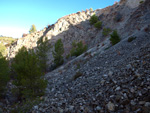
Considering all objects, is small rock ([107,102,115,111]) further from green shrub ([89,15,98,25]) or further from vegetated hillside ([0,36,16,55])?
vegetated hillside ([0,36,16,55])

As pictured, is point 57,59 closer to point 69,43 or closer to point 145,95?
point 69,43

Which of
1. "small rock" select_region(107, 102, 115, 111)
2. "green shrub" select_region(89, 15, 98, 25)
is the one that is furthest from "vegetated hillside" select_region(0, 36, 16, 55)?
"small rock" select_region(107, 102, 115, 111)

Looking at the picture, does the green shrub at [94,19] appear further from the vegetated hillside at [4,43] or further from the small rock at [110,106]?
the small rock at [110,106]

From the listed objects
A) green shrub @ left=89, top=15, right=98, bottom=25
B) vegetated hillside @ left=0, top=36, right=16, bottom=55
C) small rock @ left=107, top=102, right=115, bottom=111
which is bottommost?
small rock @ left=107, top=102, right=115, bottom=111

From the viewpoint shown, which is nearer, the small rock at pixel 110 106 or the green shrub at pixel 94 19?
the small rock at pixel 110 106

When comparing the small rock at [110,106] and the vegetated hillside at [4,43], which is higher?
the vegetated hillside at [4,43]

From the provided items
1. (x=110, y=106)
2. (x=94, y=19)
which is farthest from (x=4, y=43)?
(x=110, y=106)

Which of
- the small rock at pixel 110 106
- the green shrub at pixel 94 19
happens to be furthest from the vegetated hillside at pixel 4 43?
the small rock at pixel 110 106

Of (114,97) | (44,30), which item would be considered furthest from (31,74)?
(44,30)

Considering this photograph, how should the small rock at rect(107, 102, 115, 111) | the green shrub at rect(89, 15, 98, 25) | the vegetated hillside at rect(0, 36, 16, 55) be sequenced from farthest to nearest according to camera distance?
the green shrub at rect(89, 15, 98, 25)
the vegetated hillside at rect(0, 36, 16, 55)
the small rock at rect(107, 102, 115, 111)

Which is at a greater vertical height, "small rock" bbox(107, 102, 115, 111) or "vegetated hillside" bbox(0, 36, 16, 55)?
"vegetated hillside" bbox(0, 36, 16, 55)

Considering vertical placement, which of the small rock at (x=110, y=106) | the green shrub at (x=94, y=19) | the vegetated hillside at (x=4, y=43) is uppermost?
the vegetated hillside at (x=4, y=43)

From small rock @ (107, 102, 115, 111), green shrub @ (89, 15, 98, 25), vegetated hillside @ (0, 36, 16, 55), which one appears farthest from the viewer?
green shrub @ (89, 15, 98, 25)

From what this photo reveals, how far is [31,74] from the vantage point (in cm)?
1004
